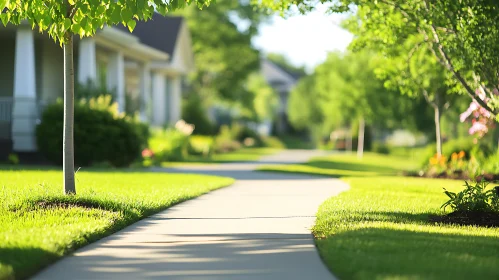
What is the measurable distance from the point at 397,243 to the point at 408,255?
0.82 m

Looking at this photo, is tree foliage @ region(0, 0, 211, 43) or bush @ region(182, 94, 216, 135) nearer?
tree foliage @ region(0, 0, 211, 43)

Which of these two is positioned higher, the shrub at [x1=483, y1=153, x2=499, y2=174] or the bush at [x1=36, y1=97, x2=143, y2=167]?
the bush at [x1=36, y1=97, x2=143, y2=167]

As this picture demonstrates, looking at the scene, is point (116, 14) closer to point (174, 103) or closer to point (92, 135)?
point (92, 135)

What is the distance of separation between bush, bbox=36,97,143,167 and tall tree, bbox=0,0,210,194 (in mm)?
9853

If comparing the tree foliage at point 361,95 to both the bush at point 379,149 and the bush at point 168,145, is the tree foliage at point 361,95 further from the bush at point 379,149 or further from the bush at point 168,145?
the bush at point 168,145

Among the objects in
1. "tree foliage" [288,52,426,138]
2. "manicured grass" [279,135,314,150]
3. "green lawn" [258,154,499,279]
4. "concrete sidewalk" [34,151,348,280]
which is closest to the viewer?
"green lawn" [258,154,499,279]

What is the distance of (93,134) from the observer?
23516mm

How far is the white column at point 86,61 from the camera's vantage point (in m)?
26.2

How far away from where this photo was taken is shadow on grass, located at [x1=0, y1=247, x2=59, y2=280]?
7.92m

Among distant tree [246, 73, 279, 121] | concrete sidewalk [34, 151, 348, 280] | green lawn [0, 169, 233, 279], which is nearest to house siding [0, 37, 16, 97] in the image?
green lawn [0, 169, 233, 279]

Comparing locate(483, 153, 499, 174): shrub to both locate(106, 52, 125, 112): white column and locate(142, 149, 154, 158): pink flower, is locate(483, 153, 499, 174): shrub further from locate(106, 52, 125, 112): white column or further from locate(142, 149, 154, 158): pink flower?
locate(106, 52, 125, 112): white column

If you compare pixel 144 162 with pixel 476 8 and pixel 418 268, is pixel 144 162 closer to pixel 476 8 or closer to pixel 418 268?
pixel 476 8

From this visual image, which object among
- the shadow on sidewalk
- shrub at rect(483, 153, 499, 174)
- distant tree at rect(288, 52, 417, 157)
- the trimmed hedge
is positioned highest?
distant tree at rect(288, 52, 417, 157)

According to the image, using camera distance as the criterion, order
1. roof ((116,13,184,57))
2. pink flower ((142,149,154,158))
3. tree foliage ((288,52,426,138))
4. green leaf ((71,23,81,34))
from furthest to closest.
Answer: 1. tree foliage ((288,52,426,138))
2. roof ((116,13,184,57))
3. pink flower ((142,149,154,158))
4. green leaf ((71,23,81,34))
